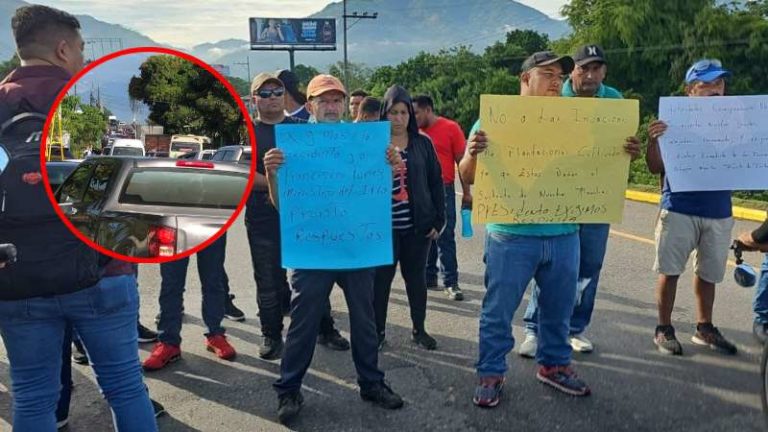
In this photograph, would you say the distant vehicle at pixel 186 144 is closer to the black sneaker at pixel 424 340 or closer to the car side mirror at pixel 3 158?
the car side mirror at pixel 3 158

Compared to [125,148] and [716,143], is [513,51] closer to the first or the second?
[716,143]

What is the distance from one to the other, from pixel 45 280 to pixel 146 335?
97.4 inches

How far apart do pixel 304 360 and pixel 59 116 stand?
1.79m

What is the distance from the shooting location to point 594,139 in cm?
350

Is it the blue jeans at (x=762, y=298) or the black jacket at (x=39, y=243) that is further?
the blue jeans at (x=762, y=298)

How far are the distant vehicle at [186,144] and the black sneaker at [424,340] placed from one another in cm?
260

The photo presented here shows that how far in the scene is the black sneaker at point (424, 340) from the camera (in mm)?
4343

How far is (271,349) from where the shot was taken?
418cm

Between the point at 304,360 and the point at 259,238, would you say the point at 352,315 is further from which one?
the point at 259,238

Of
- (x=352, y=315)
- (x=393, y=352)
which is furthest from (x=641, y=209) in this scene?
(x=352, y=315)

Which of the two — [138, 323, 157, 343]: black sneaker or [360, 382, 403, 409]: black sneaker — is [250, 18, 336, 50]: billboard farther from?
[360, 382, 403, 409]: black sneaker

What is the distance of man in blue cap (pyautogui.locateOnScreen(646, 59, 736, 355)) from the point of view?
13.2 ft

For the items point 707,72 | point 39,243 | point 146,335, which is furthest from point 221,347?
point 707,72

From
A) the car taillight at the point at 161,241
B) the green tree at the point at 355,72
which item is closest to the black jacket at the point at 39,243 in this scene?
the car taillight at the point at 161,241
